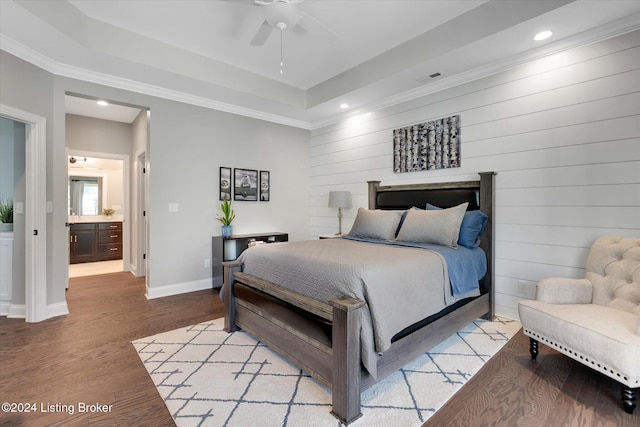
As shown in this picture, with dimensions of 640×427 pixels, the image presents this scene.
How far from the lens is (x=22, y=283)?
317 cm

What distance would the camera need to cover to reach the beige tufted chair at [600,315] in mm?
1667

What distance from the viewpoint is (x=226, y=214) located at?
14.4 ft

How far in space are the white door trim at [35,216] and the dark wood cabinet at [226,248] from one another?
1.83 metres

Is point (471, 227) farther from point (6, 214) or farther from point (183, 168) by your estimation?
point (6, 214)

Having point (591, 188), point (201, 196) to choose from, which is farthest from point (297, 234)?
point (591, 188)

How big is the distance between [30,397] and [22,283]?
1995 millimetres

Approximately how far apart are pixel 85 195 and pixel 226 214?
5.02 m

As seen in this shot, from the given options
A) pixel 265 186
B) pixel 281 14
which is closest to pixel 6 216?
pixel 265 186

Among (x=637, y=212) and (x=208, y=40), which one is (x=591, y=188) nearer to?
(x=637, y=212)

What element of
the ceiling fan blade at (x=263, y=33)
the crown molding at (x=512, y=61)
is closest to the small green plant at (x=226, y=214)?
the ceiling fan blade at (x=263, y=33)

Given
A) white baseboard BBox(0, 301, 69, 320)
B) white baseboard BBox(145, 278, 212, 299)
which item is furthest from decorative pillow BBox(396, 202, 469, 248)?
white baseboard BBox(0, 301, 69, 320)

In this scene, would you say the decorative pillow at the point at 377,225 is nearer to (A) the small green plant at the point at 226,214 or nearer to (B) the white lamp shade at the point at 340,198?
(B) the white lamp shade at the point at 340,198

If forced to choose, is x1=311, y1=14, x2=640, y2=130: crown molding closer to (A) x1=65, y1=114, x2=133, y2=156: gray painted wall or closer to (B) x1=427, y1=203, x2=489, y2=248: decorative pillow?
(B) x1=427, y1=203, x2=489, y2=248: decorative pillow

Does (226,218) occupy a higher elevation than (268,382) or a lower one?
higher
